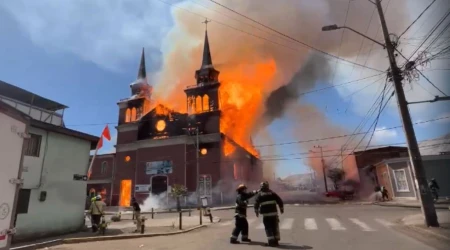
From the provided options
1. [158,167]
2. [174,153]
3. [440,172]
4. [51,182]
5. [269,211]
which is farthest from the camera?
[158,167]

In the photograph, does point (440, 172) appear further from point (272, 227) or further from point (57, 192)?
point (57, 192)

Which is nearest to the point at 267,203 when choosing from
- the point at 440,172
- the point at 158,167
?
the point at 440,172

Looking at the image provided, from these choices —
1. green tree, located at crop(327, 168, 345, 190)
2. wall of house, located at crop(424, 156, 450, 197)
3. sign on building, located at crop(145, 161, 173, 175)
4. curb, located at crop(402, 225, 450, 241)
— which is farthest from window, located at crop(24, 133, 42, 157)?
green tree, located at crop(327, 168, 345, 190)

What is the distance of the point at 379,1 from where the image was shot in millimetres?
11375

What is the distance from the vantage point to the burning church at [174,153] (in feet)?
119

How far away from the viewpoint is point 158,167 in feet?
124

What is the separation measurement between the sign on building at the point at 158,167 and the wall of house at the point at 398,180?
25271mm

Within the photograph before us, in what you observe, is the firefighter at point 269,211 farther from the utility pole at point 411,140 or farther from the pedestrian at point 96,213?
the pedestrian at point 96,213

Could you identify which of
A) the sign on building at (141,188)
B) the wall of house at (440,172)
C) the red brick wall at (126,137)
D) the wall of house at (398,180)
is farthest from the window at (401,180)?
the red brick wall at (126,137)

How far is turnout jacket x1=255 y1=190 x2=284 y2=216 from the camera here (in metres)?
7.13

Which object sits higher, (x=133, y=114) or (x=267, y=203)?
(x=133, y=114)

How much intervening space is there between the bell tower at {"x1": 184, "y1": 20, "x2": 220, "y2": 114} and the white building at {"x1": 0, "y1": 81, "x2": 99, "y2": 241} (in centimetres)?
2750

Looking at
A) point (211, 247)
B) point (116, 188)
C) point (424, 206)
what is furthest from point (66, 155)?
point (116, 188)

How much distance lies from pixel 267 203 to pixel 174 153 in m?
31.4
